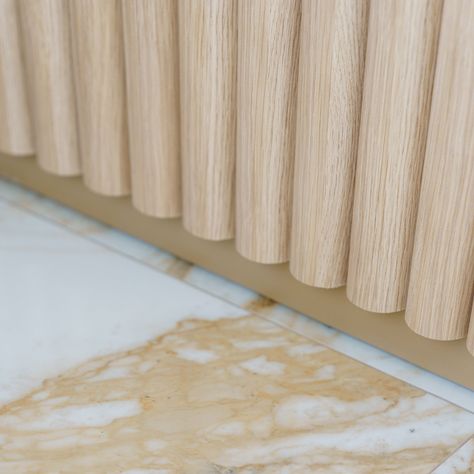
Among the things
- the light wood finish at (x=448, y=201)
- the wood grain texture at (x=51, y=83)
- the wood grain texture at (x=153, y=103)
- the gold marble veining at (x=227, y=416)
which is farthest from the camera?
the wood grain texture at (x=51, y=83)

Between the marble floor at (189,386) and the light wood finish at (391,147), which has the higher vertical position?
the light wood finish at (391,147)

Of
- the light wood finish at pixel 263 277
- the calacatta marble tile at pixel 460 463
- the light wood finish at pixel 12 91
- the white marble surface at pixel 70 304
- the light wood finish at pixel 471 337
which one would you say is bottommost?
the calacatta marble tile at pixel 460 463

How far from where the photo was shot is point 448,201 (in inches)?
29.3

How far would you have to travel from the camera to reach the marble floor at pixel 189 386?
0.80m

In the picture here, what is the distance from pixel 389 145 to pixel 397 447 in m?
0.27

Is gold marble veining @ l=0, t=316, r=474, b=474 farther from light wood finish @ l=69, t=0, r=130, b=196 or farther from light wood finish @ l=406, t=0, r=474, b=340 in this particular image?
light wood finish @ l=69, t=0, r=130, b=196

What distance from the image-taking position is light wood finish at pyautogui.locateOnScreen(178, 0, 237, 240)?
33.9 inches

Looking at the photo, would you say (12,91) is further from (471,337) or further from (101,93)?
(471,337)

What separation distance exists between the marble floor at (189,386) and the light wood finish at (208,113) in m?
0.11

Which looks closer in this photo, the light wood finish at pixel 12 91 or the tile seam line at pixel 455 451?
the tile seam line at pixel 455 451

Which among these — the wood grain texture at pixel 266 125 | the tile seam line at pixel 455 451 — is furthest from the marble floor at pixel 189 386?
the wood grain texture at pixel 266 125

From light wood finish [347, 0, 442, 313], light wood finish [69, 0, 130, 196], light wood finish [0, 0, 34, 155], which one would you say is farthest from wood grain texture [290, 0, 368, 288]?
light wood finish [0, 0, 34, 155]

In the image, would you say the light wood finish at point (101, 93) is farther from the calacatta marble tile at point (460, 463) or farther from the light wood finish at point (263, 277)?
the calacatta marble tile at point (460, 463)

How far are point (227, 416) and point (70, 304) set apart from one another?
26 centimetres
